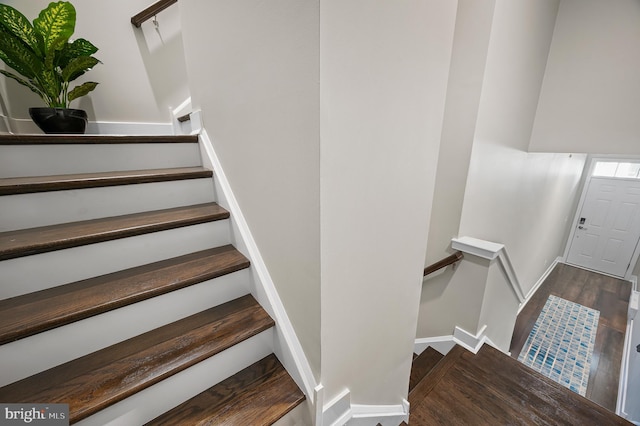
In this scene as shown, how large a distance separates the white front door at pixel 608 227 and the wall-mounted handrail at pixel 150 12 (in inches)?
299

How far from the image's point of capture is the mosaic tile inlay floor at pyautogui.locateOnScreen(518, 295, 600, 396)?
295cm

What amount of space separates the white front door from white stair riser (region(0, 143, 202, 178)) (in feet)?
24.1

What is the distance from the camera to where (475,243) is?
1.80 metres

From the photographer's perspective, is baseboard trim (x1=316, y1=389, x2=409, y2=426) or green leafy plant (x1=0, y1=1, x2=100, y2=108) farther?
green leafy plant (x1=0, y1=1, x2=100, y2=108)

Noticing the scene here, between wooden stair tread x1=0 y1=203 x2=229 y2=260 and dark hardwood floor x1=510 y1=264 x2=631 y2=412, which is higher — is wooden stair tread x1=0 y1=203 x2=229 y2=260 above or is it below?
above

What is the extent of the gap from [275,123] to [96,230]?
0.83m

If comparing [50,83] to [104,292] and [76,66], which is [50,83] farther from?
[104,292]

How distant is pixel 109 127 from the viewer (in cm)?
206

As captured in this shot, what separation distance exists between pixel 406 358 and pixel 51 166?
76.3 inches

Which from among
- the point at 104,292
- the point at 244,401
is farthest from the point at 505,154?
the point at 104,292

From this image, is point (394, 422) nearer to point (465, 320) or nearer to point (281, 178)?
point (465, 320)

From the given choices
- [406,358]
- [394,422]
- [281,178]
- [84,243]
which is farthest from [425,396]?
[84,243]

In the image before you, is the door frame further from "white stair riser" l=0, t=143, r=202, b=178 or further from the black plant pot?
the black plant pot

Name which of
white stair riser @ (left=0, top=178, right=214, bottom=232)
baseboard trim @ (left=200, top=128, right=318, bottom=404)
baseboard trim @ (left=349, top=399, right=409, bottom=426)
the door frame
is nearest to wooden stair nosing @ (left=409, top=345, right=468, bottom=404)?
baseboard trim @ (left=349, top=399, right=409, bottom=426)
